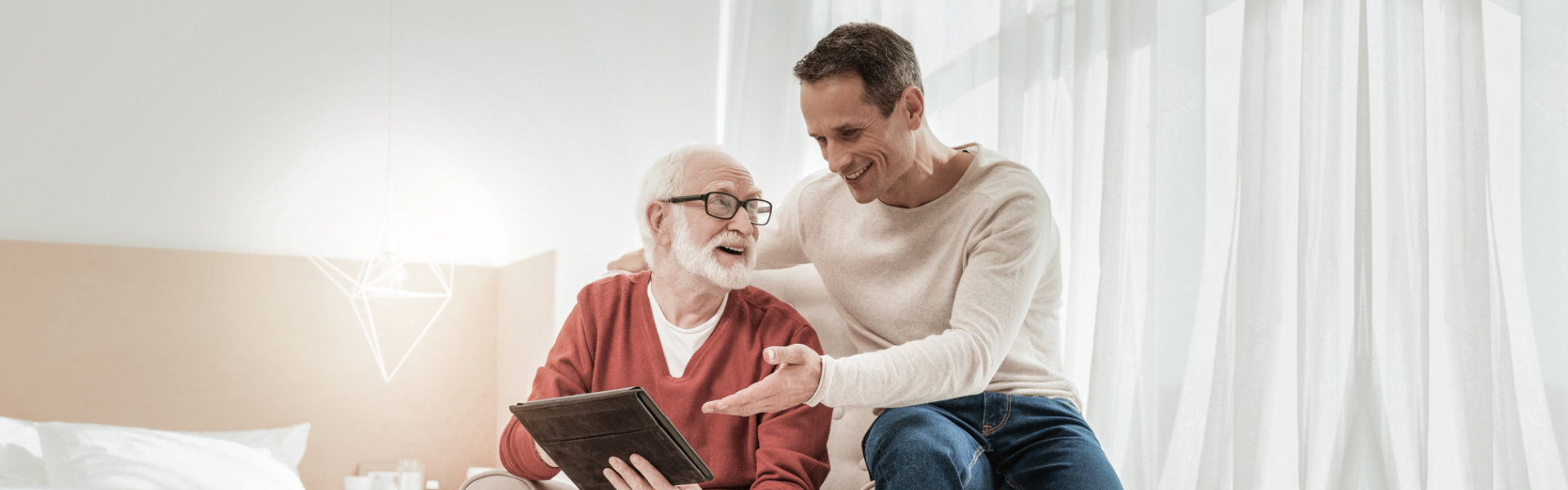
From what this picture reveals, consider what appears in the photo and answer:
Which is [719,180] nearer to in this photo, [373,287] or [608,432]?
[608,432]

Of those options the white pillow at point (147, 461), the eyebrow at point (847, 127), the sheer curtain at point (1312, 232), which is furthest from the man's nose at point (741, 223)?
the white pillow at point (147, 461)

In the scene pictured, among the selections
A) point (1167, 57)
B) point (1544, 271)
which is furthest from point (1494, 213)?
point (1167, 57)

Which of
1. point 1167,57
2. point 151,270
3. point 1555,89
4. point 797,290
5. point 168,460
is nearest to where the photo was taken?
point 1555,89

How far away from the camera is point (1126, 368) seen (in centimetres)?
204

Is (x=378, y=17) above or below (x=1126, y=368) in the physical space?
above

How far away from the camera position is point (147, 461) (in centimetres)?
249

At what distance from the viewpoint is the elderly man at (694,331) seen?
1.82 metres

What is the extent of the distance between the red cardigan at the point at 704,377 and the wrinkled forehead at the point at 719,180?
0.22 meters

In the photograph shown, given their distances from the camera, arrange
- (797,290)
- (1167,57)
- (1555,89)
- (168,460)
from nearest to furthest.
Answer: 1. (1555,89)
2. (1167,57)
3. (797,290)
4. (168,460)

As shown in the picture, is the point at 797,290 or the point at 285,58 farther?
the point at 285,58

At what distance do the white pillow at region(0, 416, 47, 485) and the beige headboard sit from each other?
0.32 m

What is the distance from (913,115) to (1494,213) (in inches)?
35.8

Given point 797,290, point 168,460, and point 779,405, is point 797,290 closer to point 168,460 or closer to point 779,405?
point 779,405

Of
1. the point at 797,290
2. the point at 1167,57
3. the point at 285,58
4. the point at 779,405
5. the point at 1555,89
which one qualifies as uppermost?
the point at 285,58
